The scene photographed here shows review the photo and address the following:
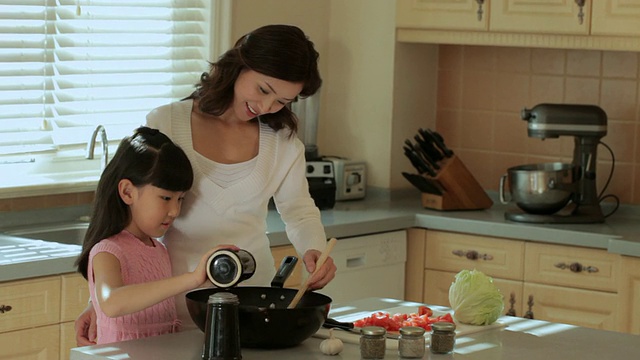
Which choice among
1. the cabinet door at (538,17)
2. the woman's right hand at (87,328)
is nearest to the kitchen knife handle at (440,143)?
the cabinet door at (538,17)

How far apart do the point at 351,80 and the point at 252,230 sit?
220 centimetres

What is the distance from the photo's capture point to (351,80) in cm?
500

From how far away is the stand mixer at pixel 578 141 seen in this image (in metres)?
4.37

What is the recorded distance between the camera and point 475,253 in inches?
172

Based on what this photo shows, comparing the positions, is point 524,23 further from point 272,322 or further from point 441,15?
point 272,322

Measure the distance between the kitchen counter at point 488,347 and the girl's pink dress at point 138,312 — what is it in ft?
0.40

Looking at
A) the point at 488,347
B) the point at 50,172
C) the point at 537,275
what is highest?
the point at 50,172

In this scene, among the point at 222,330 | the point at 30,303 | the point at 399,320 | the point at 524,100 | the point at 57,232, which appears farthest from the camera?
the point at 524,100

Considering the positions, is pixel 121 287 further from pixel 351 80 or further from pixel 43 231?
pixel 351 80

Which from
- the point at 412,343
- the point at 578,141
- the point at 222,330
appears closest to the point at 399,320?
the point at 412,343

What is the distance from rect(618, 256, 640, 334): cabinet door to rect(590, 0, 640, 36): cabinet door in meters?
0.86

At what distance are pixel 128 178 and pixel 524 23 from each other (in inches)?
91.0

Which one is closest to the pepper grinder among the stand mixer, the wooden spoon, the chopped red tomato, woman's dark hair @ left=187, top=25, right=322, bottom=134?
the wooden spoon

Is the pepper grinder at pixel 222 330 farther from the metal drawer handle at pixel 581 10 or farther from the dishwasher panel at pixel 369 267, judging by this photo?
the metal drawer handle at pixel 581 10
